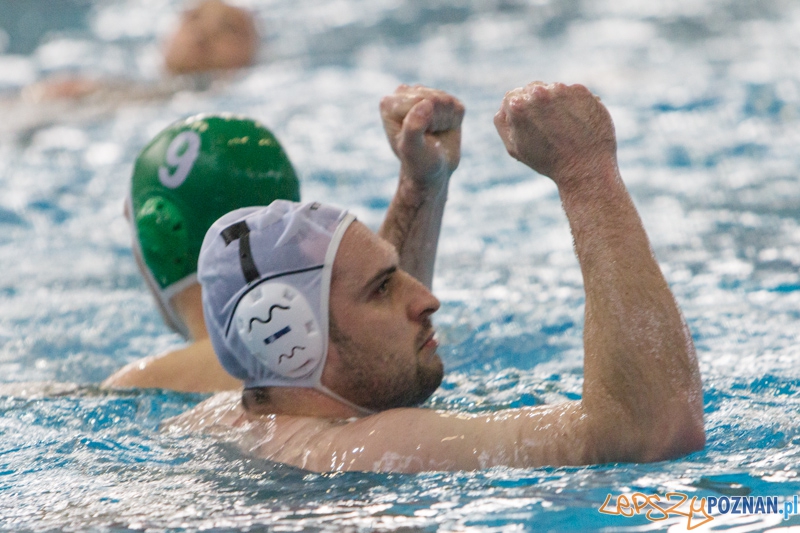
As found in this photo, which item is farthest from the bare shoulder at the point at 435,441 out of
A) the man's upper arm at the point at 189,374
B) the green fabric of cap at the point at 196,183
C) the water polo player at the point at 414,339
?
the green fabric of cap at the point at 196,183

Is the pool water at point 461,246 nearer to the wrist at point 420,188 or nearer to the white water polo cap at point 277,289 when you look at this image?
the white water polo cap at point 277,289

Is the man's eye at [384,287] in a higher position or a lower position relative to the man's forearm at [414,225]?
lower

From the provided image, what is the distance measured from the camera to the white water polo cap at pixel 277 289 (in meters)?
2.75

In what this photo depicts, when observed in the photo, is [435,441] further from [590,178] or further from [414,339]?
[590,178]

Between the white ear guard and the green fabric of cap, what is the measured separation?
3.61 ft

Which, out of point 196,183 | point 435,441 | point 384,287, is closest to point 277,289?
point 384,287

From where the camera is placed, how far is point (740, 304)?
5.01 m

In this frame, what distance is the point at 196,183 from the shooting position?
3.79m

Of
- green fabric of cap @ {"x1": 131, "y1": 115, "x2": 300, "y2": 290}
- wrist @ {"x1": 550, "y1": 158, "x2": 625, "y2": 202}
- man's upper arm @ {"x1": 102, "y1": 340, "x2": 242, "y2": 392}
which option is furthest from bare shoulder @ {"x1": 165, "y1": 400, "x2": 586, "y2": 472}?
green fabric of cap @ {"x1": 131, "y1": 115, "x2": 300, "y2": 290}

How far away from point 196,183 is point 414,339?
1.37 meters

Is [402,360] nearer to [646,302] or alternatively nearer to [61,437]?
[646,302]

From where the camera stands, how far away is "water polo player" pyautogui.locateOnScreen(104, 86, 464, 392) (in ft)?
12.4

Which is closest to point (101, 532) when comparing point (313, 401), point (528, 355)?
point (313, 401)

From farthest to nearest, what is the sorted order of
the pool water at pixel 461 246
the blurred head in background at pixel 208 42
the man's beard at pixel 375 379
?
1. the blurred head in background at pixel 208 42
2. the man's beard at pixel 375 379
3. the pool water at pixel 461 246
